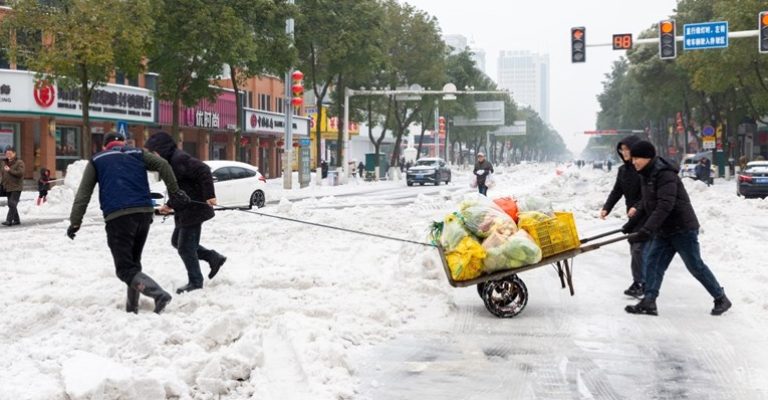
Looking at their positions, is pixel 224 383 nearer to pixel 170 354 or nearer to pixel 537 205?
pixel 170 354

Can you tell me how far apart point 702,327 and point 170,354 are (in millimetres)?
4727

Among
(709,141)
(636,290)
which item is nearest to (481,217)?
(636,290)

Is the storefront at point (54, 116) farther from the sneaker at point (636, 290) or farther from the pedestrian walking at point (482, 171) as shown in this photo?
the sneaker at point (636, 290)

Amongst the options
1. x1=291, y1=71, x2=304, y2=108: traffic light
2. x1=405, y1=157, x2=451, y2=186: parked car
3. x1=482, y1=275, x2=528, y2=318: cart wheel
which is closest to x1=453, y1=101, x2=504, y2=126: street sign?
x1=405, y1=157, x2=451, y2=186: parked car

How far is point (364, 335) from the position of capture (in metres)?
7.28

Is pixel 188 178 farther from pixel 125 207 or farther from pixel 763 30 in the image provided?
pixel 763 30

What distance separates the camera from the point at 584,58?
85.3ft

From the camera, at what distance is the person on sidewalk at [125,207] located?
757cm

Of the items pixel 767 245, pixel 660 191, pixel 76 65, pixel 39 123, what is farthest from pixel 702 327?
pixel 39 123

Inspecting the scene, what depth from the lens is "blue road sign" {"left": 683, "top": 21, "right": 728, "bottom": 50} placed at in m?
27.5

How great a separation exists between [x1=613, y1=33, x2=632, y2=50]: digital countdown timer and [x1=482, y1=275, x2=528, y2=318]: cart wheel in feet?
62.6

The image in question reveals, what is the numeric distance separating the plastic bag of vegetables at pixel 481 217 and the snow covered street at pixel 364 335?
85cm

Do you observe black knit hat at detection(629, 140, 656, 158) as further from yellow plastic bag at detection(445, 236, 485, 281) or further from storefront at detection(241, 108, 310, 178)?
storefront at detection(241, 108, 310, 178)

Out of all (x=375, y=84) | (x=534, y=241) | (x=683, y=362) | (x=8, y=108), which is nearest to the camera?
(x=683, y=362)
